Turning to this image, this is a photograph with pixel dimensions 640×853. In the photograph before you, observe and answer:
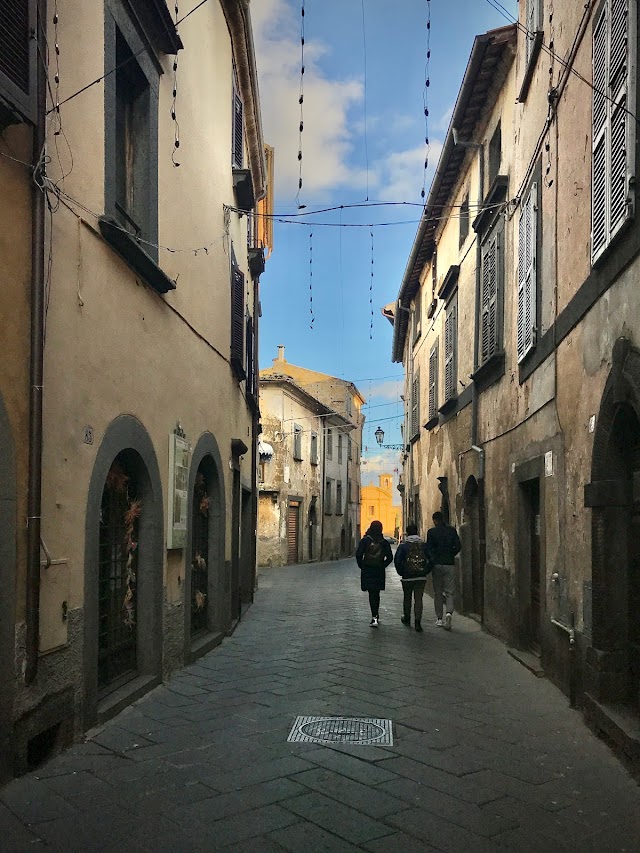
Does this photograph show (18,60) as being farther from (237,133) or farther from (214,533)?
(237,133)

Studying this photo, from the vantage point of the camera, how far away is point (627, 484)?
5.49 meters

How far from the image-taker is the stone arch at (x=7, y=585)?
4105 mm

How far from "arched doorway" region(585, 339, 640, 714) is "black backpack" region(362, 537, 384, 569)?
567 cm

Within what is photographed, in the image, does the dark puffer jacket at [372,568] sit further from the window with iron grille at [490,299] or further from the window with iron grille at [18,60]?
the window with iron grille at [18,60]

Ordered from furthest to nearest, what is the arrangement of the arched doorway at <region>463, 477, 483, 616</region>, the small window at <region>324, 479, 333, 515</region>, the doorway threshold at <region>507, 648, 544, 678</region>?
1. the small window at <region>324, 479, 333, 515</region>
2. the arched doorway at <region>463, 477, 483, 616</region>
3. the doorway threshold at <region>507, 648, 544, 678</region>

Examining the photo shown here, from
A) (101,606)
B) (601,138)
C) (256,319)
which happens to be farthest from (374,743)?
(256,319)

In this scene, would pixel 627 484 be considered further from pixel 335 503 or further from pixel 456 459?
pixel 335 503

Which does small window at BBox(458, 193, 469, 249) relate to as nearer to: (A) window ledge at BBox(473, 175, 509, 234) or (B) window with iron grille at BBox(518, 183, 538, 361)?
(A) window ledge at BBox(473, 175, 509, 234)

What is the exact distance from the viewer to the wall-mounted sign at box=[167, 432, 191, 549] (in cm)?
741

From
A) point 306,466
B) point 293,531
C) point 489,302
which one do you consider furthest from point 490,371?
point 306,466

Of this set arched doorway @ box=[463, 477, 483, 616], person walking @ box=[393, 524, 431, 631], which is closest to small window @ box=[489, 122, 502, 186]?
arched doorway @ box=[463, 477, 483, 616]

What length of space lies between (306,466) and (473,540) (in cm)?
2318

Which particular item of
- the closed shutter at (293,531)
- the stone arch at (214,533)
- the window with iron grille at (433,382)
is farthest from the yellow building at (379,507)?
the stone arch at (214,533)

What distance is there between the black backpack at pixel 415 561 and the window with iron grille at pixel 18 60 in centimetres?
798
